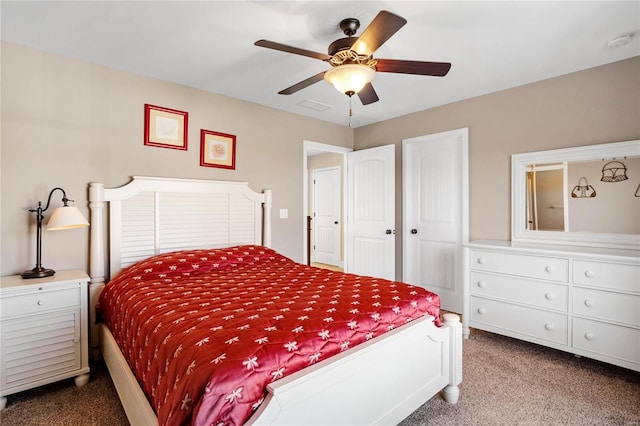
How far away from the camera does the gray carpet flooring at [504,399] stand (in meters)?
1.88

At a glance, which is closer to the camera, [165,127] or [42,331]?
[42,331]

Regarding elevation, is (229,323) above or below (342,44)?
below

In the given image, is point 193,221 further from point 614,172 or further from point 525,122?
point 614,172

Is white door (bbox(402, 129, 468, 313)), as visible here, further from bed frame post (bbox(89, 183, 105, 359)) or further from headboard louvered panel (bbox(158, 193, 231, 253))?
bed frame post (bbox(89, 183, 105, 359))

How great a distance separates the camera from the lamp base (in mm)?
2184

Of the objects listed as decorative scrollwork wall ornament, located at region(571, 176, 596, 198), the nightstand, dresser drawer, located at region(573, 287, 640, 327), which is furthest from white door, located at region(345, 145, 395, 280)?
the nightstand

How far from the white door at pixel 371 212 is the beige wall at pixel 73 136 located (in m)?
1.66

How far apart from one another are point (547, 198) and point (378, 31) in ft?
7.72

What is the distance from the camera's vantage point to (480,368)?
97.0 inches

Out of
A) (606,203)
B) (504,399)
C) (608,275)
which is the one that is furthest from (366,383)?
(606,203)

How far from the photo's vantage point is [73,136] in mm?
2553

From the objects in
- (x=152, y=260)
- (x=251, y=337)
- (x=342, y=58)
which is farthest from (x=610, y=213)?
(x=152, y=260)

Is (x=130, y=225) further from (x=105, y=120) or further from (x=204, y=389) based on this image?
(x=204, y=389)

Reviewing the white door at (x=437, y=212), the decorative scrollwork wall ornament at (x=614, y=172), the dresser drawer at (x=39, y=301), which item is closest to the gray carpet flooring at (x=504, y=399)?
the dresser drawer at (x=39, y=301)
